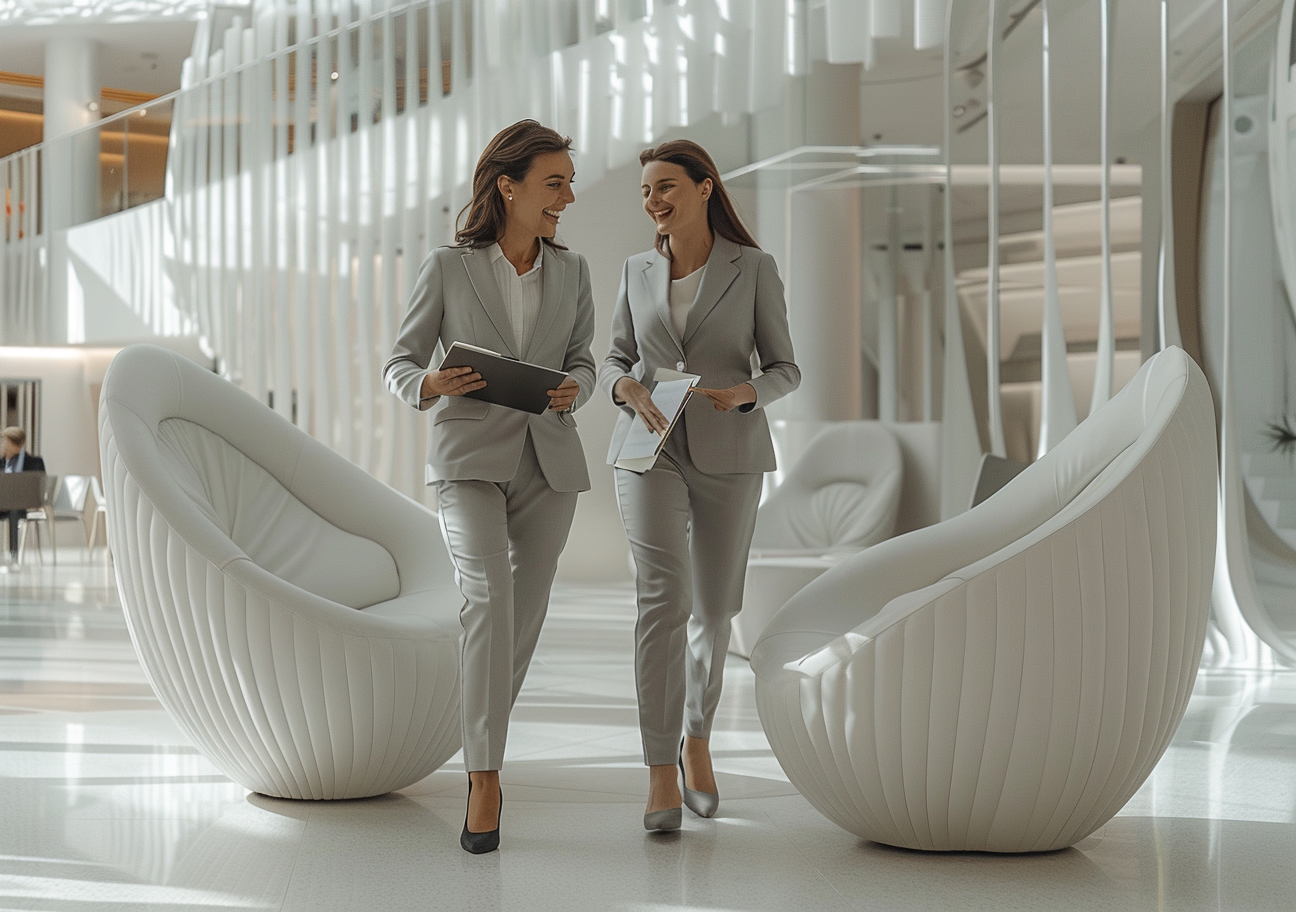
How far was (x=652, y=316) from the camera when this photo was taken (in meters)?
2.66

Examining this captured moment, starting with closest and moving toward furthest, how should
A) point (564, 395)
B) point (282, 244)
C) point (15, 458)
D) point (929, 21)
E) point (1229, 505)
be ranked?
point (564, 395)
point (1229, 505)
point (929, 21)
point (282, 244)
point (15, 458)

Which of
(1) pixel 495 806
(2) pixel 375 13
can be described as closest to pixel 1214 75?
(2) pixel 375 13

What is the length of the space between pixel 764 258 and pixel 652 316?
281mm

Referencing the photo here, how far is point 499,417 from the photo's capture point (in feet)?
8.04

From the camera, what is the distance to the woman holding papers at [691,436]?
8.38 ft

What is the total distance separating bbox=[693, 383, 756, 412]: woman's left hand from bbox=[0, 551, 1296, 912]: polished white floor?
87cm

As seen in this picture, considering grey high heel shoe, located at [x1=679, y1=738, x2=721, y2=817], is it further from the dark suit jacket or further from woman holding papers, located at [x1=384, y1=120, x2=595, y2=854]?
the dark suit jacket

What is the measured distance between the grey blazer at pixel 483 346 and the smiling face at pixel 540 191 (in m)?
0.10

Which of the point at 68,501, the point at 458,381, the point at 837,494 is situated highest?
the point at 458,381

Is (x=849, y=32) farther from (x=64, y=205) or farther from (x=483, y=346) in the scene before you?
(x=64, y=205)

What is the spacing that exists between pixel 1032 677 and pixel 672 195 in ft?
3.99

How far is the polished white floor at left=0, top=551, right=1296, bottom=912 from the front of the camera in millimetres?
2105

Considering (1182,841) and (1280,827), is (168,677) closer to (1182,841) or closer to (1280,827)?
(1182,841)

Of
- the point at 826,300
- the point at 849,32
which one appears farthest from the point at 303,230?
the point at 849,32
